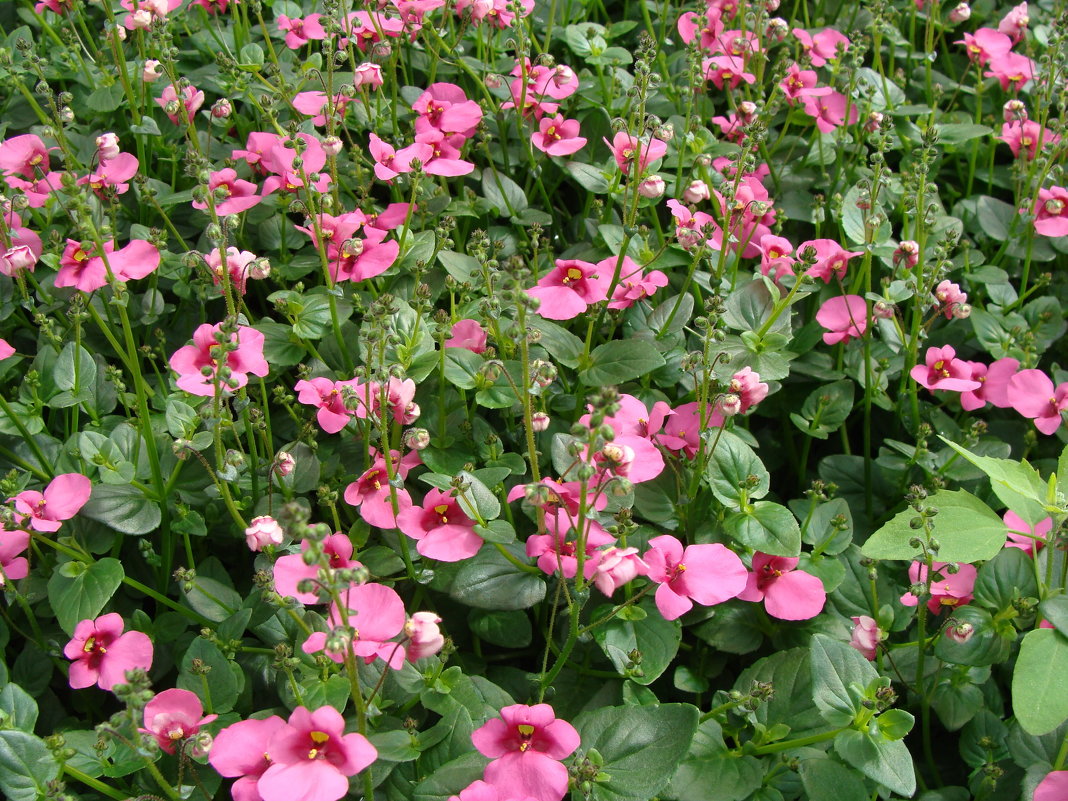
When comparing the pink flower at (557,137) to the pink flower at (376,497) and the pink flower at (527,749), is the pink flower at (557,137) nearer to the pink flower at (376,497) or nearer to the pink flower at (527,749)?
the pink flower at (376,497)

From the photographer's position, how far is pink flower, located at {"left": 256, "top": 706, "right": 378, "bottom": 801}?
3.60 ft

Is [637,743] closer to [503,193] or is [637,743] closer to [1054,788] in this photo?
[1054,788]

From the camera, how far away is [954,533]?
53.0 inches

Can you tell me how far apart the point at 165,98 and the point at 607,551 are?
1432 mm

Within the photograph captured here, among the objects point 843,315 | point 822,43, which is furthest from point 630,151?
point 822,43

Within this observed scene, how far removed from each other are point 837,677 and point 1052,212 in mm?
1279

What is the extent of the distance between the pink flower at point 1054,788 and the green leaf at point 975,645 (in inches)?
6.5

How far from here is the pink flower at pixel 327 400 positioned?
1.58m

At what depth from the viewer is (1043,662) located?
1247 mm

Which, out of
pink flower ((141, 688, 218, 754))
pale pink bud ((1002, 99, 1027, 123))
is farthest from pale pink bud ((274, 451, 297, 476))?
pale pink bud ((1002, 99, 1027, 123))

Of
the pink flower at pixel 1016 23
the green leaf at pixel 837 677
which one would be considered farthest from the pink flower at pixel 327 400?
the pink flower at pixel 1016 23

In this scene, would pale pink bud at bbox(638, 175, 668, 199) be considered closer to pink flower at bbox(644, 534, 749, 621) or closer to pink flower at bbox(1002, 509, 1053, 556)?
pink flower at bbox(644, 534, 749, 621)

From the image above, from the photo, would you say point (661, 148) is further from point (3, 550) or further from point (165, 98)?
point (3, 550)

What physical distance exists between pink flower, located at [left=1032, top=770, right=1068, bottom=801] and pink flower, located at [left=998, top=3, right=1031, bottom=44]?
1.89 meters
